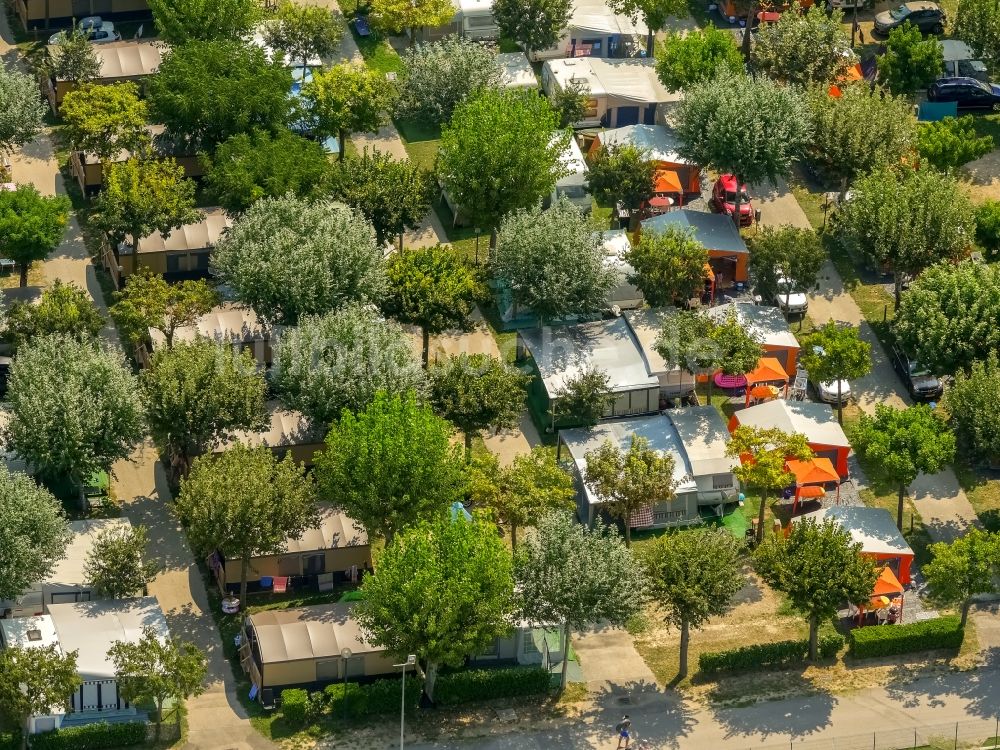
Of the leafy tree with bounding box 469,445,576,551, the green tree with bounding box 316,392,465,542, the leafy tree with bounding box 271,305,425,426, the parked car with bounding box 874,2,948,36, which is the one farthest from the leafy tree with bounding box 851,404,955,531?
the parked car with bounding box 874,2,948,36

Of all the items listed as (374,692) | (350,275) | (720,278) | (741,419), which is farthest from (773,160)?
(374,692)

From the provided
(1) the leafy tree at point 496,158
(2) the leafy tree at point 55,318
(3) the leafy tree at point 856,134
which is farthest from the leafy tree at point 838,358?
(2) the leafy tree at point 55,318

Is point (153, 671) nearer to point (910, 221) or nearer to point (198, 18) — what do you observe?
point (198, 18)

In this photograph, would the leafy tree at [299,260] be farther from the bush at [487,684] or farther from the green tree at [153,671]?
the green tree at [153,671]

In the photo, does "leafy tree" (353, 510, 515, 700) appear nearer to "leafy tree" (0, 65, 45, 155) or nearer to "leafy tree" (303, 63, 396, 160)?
"leafy tree" (303, 63, 396, 160)

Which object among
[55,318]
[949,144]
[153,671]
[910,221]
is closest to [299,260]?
[55,318]
